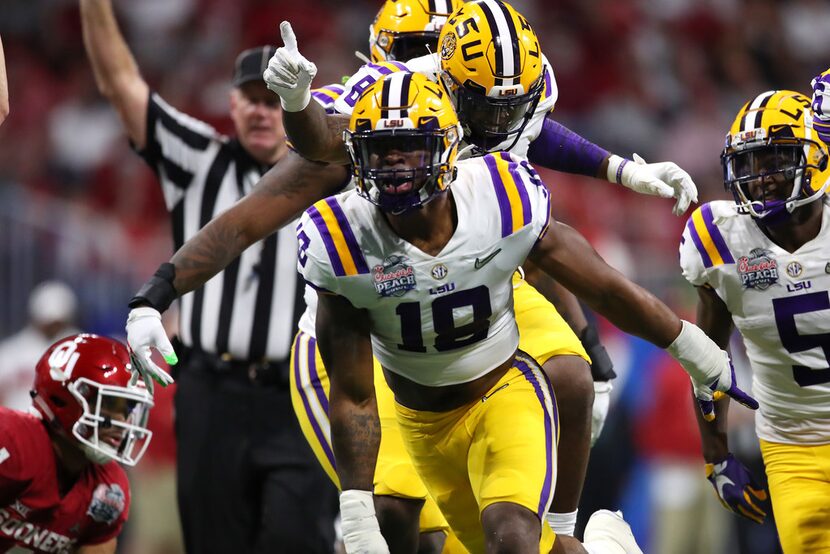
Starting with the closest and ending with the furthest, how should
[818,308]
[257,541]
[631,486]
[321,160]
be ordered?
[321,160] → [818,308] → [257,541] → [631,486]

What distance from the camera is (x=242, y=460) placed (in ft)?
16.2

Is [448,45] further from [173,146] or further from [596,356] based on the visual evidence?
[173,146]

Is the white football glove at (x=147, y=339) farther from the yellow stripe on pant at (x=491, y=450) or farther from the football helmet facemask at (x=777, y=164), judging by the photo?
the football helmet facemask at (x=777, y=164)

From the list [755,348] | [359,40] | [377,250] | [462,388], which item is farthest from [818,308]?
[359,40]

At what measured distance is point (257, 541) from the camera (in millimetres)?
4934

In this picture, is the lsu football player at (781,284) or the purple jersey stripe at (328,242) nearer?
the purple jersey stripe at (328,242)

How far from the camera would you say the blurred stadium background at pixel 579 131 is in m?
6.95

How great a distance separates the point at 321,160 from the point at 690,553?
3.96m

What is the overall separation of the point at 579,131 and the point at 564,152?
4.60m

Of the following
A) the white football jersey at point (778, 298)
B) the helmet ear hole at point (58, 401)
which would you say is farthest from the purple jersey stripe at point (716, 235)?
the helmet ear hole at point (58, 401)

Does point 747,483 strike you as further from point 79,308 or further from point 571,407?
point 79,308

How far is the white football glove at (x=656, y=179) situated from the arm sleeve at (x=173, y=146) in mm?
1708

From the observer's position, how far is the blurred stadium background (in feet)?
22.8

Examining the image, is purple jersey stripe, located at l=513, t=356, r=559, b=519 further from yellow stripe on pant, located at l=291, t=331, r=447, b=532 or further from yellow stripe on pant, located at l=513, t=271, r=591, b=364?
yellow stripe on pant, located at l=291, t=331, r=447, b=532
